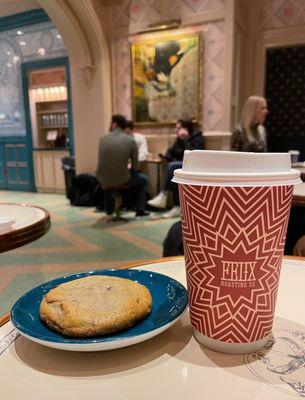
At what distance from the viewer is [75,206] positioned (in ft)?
18.7

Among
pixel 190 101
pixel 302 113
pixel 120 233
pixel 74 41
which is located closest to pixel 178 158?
pixel 190 101

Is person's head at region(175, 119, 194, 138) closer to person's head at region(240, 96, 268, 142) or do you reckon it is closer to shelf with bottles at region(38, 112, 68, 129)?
person's head at region(240, 96, 268, 142)

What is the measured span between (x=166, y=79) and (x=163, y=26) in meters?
0.76

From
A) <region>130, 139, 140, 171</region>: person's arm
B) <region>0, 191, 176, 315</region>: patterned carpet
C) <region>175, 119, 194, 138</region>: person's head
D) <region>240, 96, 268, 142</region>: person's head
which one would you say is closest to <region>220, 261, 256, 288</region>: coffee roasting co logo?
<region>0, 191, 176, 315</region>: patterned carpet

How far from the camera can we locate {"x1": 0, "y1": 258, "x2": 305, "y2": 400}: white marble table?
0.39m

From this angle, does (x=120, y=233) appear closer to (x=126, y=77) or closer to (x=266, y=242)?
(x=126, y=77)

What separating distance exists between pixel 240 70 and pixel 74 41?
265 cm

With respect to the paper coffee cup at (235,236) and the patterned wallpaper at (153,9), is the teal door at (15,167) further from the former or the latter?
the paper coffee cup at (235,236)

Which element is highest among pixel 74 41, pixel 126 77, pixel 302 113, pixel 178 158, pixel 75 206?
pixel 74 41

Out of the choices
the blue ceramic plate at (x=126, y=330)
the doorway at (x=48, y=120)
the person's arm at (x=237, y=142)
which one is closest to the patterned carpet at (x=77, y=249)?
the person's arm at (x=237, y=142)

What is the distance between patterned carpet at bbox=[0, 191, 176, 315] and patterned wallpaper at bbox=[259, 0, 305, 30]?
11.1 feet

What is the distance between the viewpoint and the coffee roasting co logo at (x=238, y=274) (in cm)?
42

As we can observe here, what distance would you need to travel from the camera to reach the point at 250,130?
371cm

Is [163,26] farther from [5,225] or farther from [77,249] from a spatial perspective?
[5,225]
